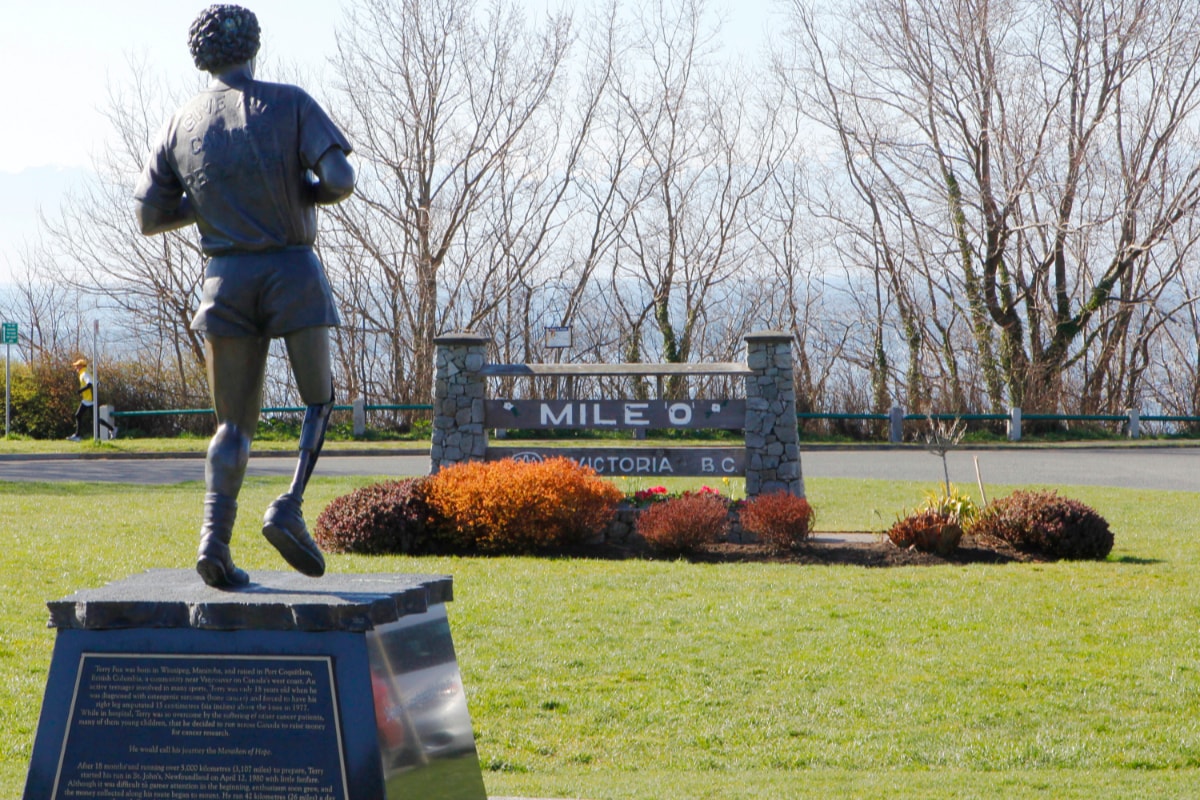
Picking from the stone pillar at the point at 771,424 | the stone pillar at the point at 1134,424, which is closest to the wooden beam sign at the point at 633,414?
the stone pillar at the point at 771,424

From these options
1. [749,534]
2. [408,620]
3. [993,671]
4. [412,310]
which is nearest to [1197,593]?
[993,671]

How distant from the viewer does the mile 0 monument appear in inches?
200

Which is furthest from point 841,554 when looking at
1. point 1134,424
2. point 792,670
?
point 1134,424

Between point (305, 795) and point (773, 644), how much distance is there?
18.6 ft

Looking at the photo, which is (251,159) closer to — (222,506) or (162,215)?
(162,215)

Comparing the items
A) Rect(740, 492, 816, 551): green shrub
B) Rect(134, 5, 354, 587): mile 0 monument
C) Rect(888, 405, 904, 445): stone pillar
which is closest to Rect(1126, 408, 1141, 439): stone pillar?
Rect(888, 405, 904, 445): stone pillar

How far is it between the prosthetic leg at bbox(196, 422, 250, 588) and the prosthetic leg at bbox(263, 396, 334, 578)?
16cm

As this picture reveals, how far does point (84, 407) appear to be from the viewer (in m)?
29.6

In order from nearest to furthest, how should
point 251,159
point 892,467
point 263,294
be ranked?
1. point 251,159
2. point 263,294
3. point 892,467

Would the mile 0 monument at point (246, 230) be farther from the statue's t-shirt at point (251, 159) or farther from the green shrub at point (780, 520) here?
the green shrub at point (780, 520)

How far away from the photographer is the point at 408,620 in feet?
16.7

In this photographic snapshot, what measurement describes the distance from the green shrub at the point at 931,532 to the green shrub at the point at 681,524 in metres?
2.02

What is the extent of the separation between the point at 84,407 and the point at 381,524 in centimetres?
1823

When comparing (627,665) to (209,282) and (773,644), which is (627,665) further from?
(209,282)
